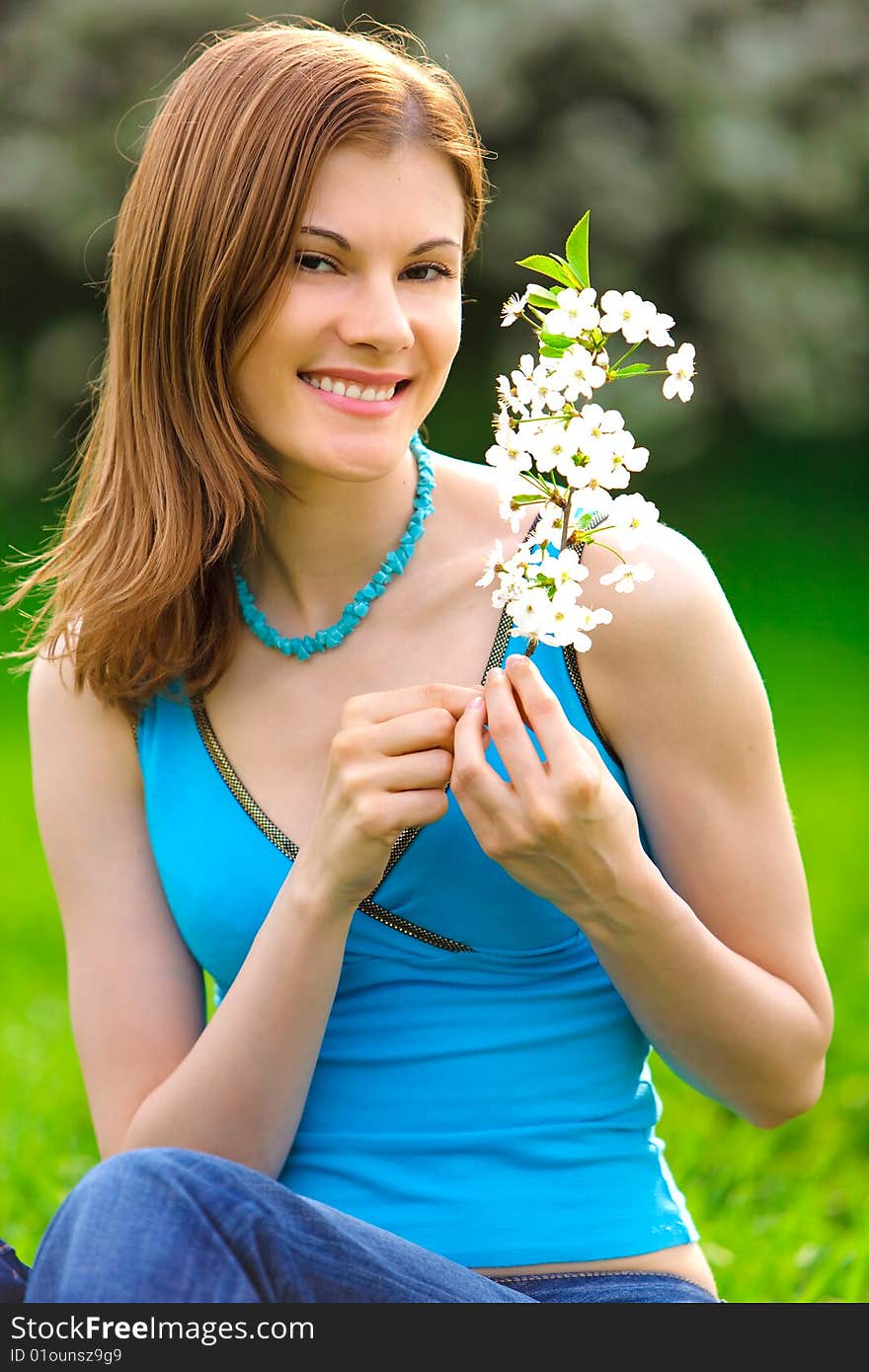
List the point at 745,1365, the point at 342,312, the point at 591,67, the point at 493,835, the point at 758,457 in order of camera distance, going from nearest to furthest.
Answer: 1. the point at 745,1365
2. the point at 493,835
3. the point at 342,312
4. the point at 591,67
5. the point at 758,457

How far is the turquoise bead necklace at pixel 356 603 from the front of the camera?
2.46m

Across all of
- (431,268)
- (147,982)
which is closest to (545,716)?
(431,268)

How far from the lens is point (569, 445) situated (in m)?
1.88

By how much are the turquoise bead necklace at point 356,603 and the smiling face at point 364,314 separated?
214mm

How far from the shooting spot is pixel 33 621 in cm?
257

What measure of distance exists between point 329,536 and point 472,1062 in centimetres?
80

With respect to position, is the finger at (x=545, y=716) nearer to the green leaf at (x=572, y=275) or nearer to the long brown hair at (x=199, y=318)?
the green leaf at (x=572, y=275)

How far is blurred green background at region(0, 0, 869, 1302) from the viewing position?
9188mm

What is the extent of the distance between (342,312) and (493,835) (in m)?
0.75

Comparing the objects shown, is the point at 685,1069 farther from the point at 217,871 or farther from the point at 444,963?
the point at 217,871

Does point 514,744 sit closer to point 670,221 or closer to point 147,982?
point 147,982

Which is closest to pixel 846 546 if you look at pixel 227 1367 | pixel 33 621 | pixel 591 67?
pixel 591 67

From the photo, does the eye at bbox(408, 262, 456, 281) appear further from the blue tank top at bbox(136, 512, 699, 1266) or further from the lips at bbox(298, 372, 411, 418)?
the blue tank top at bbox(136, 512, 699, 1266)

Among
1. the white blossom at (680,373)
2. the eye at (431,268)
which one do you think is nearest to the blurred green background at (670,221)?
the eye at (431,268)
